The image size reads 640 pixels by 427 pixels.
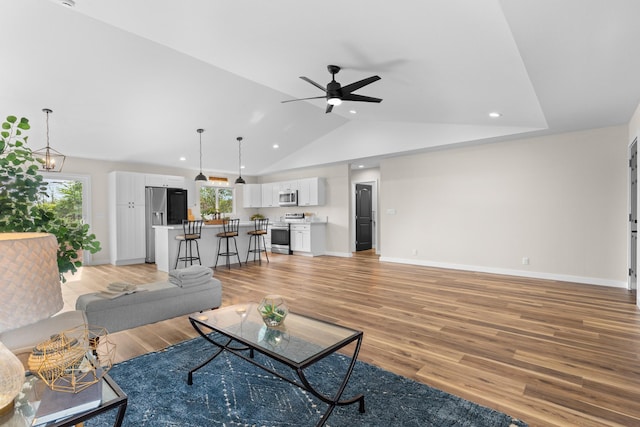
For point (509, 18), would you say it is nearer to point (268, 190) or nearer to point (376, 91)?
point (376, 91)

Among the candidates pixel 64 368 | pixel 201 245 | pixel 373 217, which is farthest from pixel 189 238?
pixel 373 217

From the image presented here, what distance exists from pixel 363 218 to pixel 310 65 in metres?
6.35

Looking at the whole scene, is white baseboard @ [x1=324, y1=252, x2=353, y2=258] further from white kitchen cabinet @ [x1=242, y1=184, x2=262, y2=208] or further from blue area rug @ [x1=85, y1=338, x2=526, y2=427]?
blue area rug @ [x1=85, y1=338, x2=526, y2=427]

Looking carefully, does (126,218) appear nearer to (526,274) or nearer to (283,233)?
(283,233)

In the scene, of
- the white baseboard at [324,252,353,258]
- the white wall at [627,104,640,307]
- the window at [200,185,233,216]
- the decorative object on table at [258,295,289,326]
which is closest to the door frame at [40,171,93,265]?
the window at [200,185,233,216]

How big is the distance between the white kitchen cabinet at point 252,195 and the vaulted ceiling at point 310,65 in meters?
3.48

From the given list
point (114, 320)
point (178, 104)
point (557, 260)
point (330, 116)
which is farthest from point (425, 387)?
point (330, 116)

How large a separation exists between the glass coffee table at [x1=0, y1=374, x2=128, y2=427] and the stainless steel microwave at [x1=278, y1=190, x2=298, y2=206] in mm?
8123

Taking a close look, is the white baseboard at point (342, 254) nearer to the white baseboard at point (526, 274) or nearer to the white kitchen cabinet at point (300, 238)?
the white kitchen cabinet at point (300, 238)

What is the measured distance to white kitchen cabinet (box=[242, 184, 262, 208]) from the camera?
10312 millimetres

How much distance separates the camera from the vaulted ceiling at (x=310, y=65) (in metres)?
2.63

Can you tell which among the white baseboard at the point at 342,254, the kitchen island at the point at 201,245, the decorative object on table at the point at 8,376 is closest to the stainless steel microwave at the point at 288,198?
the white baseboard at the point at 342,254

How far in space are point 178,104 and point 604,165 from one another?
703 cm

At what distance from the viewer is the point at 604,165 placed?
5.09 metres
